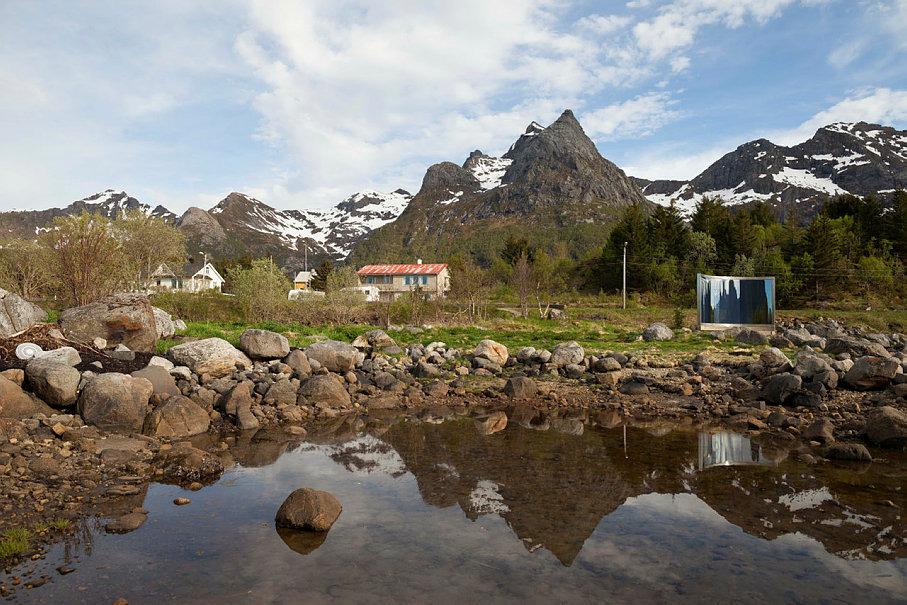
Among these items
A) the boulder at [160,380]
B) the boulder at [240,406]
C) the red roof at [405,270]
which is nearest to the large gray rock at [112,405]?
the boulder at [160,380]

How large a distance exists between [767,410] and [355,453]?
10864 mm

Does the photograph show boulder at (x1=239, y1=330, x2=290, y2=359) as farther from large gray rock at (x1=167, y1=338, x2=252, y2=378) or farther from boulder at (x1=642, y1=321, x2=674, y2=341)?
boulder at (x1=642, y1=321, x2=674, y2=341)

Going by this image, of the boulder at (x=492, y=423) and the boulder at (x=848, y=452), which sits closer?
the boulder at (x=848, y=452)

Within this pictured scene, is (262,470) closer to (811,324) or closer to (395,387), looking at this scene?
(395,387)

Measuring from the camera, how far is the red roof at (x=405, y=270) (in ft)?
238

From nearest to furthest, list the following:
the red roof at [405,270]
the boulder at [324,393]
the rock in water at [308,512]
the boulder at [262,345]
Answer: the rock in water at [308,512], the boulder at [324,393], the boulder at [262,345], the red roof at [405,270]

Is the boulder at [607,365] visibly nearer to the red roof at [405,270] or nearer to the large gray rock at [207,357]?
the large gray rock at [207,357]

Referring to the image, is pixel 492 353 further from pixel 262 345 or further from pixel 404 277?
pixel 404 277

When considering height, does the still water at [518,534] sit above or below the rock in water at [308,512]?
below

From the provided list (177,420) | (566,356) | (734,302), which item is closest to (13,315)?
(177,420)

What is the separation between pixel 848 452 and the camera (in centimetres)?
1050

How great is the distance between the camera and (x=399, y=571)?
635 centimetres

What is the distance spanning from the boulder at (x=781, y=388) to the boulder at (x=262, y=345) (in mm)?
15217

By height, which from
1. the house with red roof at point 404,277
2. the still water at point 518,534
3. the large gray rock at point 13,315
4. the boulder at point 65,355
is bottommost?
the still water at point 518,534
